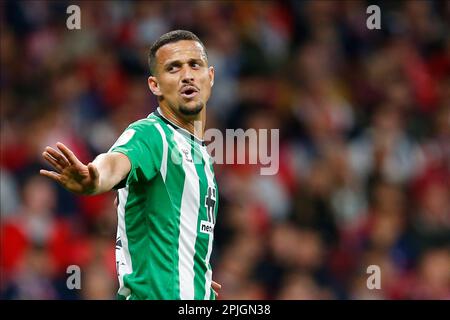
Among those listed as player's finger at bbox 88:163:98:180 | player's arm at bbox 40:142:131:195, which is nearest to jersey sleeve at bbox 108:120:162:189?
player's arm at bbox 40:142:131:195

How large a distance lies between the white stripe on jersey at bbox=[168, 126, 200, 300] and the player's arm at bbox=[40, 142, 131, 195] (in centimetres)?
50

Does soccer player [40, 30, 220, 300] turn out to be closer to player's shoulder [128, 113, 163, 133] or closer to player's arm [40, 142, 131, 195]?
player's shoulder [128, 113, 163, 133]

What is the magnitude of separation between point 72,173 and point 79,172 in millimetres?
30

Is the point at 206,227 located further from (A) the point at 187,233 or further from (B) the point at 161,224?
(B) the point at 161,224

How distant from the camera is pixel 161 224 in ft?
14.8

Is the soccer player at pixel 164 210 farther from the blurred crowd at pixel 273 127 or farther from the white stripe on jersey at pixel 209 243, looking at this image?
the blurred crowd at pixel 273 127

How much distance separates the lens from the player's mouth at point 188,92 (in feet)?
15.9

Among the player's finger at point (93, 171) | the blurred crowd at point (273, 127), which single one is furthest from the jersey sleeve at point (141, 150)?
the blurred crowd at point (273, 127)

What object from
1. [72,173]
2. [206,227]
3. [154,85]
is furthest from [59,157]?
[154,85]
